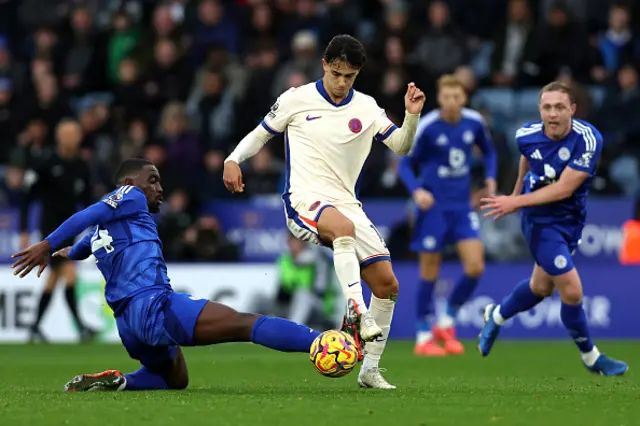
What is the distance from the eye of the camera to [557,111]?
918cm

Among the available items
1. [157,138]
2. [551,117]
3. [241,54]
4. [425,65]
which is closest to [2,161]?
[157,138]

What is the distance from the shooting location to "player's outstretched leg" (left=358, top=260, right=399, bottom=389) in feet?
25.8

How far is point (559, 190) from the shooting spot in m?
9.10

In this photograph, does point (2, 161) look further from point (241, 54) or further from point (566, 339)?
point (566, 339)

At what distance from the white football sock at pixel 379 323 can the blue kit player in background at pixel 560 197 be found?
4.75 feet

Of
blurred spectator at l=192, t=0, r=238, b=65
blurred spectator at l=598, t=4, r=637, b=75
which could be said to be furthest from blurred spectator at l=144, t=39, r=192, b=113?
blurred spectator at l=598, t=4, r=637, b=75

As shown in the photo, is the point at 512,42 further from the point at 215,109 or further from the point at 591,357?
the point at 591,357

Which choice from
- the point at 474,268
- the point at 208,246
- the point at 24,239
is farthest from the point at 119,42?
the point at 474,268

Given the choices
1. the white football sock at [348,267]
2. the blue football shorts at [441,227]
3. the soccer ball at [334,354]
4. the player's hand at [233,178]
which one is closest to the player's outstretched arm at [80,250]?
the player's hand at [233,178]

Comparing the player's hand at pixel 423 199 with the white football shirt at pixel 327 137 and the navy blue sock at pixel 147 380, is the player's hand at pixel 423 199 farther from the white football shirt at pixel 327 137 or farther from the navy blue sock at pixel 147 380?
the navy blue sock at pixel 147 380

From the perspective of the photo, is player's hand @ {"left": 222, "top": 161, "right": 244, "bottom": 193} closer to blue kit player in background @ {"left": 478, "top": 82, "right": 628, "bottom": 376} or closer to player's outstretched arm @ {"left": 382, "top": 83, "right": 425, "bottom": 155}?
player's outstretched arm @ {"left": 382, "top": 83, "right": 425, "bottom": 155}

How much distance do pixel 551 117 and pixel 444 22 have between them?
372 inches

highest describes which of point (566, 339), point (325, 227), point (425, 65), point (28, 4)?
point (28, 4)

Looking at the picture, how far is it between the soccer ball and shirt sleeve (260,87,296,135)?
176cm
